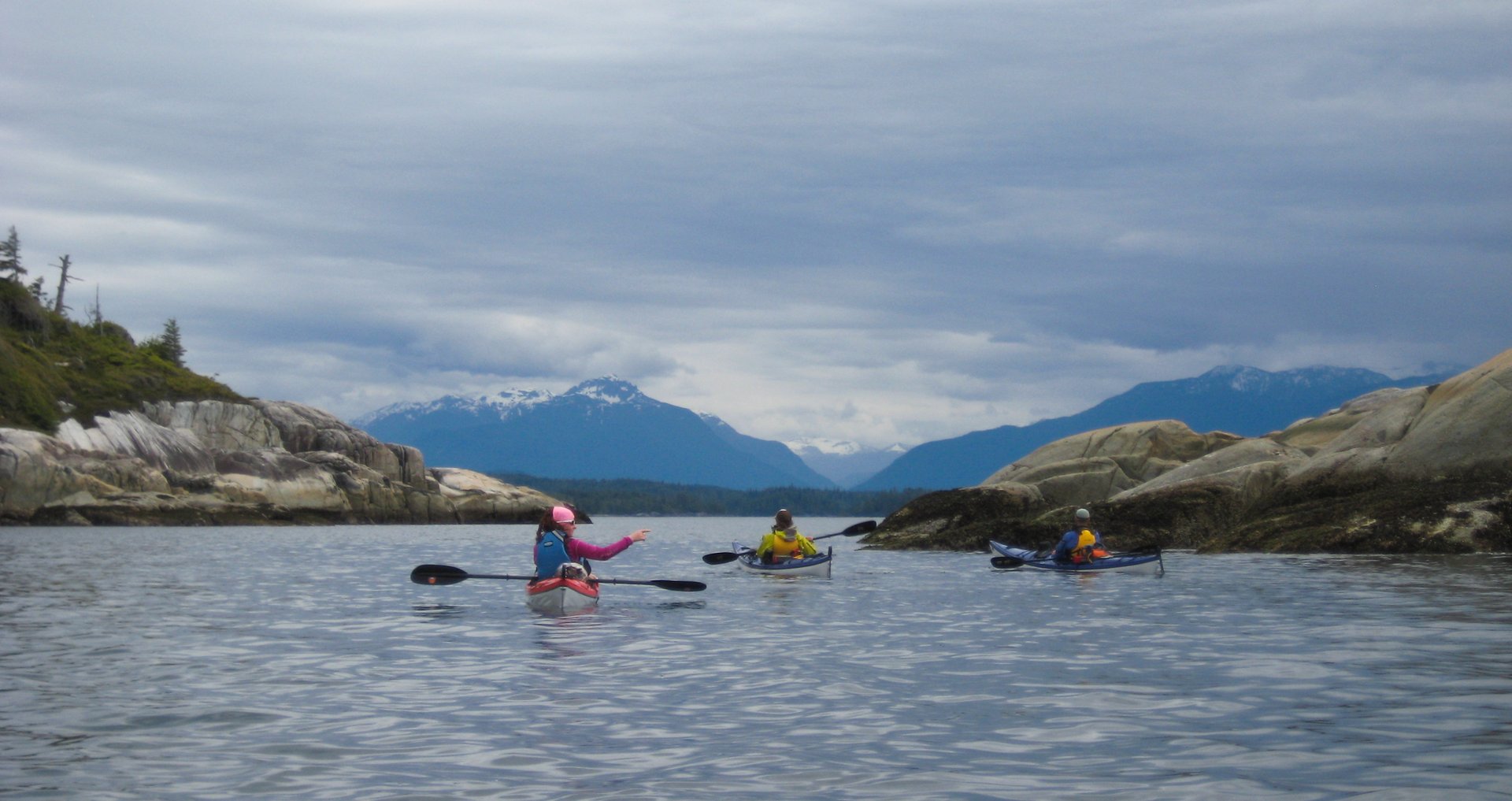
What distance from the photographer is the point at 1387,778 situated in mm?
8500

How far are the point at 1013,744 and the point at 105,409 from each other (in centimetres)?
9078

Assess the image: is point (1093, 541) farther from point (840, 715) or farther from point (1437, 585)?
point (840, 715)

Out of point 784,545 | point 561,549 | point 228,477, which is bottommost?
point 784,545

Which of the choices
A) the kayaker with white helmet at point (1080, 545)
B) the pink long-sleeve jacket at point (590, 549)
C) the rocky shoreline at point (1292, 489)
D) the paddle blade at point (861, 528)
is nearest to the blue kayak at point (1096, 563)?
the kayaker with white helmet at point (1080, 545)

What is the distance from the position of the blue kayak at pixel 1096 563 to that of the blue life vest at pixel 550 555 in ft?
44.2

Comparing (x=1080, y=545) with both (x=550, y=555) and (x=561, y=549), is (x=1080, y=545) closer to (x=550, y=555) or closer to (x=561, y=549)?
(x=561, y=549)

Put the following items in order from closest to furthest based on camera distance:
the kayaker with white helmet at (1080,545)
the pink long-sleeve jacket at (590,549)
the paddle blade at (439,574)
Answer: the pink long-sleeve jacket at (590,549), the paddle blade at (439,574), the kayaker with white helmet at (1080,545)

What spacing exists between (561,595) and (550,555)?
84 cm

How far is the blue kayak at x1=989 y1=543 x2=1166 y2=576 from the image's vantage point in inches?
1143

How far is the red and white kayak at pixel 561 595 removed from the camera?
827 inches

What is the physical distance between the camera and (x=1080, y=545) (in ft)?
101

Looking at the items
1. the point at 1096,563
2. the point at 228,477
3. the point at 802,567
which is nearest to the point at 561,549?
the point at 802,567

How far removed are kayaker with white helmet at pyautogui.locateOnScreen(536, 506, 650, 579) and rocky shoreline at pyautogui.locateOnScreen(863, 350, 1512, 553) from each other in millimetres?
16845

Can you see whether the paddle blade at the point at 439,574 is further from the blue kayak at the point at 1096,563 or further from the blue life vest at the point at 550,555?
the blue kayak at the point at 1096,563
